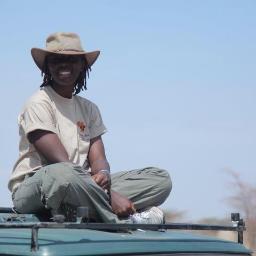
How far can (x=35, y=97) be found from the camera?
5016mm

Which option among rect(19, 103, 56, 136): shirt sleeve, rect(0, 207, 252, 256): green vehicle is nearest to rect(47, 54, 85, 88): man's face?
rect(19, 103, 56, 136): shirt sleeve

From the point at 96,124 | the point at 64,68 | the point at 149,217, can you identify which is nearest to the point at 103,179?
the point at 149,217

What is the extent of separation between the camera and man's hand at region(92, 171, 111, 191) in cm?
471

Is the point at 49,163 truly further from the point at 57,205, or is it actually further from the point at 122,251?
the point at 122,251

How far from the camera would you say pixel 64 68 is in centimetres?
514

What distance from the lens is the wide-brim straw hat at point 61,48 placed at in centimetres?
512

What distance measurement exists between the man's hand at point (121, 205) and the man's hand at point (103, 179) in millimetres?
63

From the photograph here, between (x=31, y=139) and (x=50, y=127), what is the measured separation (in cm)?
14

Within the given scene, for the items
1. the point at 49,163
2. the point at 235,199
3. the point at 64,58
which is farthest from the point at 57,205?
the point at 235,199

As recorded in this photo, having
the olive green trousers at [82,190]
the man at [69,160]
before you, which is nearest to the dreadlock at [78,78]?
the man at [69,160]

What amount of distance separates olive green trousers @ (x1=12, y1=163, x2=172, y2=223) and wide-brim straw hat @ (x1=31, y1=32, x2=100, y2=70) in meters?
0.87

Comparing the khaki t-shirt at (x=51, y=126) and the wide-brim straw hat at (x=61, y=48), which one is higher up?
the wide-brim straw hat at (x=61, y=48)

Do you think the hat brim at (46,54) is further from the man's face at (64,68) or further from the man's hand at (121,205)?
the man's hand at (121,205)

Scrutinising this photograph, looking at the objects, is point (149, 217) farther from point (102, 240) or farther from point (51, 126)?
point (102, 240)
